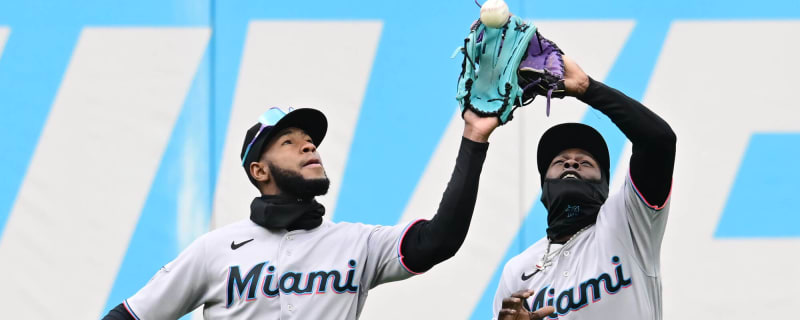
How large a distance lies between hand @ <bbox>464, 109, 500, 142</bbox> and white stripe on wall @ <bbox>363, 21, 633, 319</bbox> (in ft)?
5.16

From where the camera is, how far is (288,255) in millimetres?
2615

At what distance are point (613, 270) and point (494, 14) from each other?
0.74 m

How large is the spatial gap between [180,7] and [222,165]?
24.6 inches

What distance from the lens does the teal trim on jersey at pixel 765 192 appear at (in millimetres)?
3977

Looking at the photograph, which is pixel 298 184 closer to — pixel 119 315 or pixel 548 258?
pixel 119 315

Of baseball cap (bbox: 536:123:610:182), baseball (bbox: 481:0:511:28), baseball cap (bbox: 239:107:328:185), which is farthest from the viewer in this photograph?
baseball cap (bbox: 536:123:610:182)

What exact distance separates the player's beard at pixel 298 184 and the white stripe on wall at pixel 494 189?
1.34 m

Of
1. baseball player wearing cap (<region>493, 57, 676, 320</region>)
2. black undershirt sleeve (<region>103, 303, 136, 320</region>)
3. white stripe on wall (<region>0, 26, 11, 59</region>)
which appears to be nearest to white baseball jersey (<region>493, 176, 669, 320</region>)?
baseball player wearing cap (<region>493, 57, 676, 320</region>)

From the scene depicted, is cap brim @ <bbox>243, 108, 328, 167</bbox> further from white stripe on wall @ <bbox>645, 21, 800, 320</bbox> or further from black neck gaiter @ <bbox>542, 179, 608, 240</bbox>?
white stripe on wall @ <bbox>645, 21, 800, 320</bbox>

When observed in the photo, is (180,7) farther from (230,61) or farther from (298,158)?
(298,158)

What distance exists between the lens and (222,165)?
4.07 meters

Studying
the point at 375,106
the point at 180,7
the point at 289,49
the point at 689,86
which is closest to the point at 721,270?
the point at 689,86

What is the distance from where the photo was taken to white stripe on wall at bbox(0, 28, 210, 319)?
160 inches

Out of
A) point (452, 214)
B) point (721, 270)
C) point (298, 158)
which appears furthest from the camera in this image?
point (721, 270)
